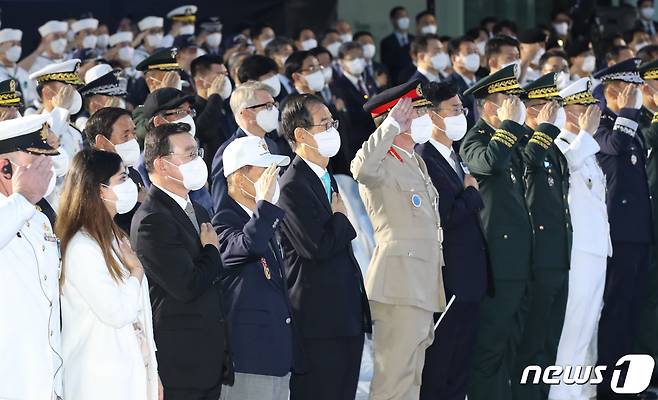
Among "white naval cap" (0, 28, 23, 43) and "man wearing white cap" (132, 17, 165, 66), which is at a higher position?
"white naval cap" (0, 28, 23, 43)

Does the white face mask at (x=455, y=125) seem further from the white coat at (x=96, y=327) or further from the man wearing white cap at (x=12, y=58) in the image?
the man wearing white cap at (x=12, y=58)

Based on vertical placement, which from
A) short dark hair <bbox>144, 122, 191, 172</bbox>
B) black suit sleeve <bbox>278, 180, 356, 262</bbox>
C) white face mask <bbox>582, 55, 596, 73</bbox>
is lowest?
white face mask <bbox>582, 55, 596, 73</bbox>

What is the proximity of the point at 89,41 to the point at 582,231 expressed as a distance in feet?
18.5

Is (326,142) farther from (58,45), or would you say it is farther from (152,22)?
(152,22)

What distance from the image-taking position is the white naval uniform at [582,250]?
818 centimetres

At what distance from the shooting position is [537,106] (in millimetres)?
8164

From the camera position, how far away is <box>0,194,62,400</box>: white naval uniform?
16.4 feet

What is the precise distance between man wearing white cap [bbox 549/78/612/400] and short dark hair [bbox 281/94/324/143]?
1.98m

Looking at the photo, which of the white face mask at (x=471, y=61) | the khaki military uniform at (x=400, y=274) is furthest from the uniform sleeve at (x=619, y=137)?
the white face mask at (x=471, y=61)

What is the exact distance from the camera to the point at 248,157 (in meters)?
6.17

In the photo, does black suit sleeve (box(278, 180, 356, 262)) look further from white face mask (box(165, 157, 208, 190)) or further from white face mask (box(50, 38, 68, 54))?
white face mask (box(50, 38, 68, 54))

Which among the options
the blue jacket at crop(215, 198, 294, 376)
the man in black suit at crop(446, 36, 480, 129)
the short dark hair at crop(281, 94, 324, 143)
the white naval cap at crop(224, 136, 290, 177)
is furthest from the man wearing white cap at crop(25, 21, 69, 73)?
the blue jacket at crop(215, 198, 294, 376)

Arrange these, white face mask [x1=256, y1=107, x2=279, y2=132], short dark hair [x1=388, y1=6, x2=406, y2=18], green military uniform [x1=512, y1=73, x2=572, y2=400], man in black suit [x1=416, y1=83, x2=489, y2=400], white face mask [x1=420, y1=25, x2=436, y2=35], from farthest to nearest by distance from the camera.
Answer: short dark hair [x1=388, y1=6, x2=406, y2=18] → white face mask [x1=420, y1=25, x2=436, y2=35] → green military uniform [x1=512, y1=73, x2=572, y2=400] → white face mask [x1=256, y1=107, x2=279, y2=132] → man in black suit [x1=416, y1=83, x2=489, y2=400]

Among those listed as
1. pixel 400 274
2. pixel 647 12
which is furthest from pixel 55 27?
pixel 647 12
